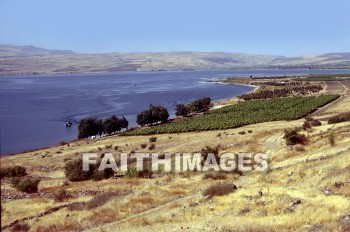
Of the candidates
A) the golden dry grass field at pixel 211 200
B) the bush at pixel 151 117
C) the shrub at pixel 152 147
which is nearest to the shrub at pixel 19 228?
the golden dry grass field at pixel 211 200

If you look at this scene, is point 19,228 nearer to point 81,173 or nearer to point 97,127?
point 81,173

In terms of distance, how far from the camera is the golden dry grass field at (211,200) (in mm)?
19141

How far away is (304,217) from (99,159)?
26331mm

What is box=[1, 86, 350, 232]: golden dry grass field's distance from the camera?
62.8ft

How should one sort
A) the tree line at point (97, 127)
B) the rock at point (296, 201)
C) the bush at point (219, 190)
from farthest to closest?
the tree line at point (97, 127), the bush at point (219, 190), the rock at point (296, 201)

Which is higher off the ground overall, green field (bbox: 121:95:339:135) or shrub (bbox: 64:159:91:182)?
shrub (bbox: 64:159:91:182)

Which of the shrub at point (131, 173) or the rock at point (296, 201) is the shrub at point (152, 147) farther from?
the rock at point (296, 201)

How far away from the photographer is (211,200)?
81.4 feet

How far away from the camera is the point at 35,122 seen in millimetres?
99750

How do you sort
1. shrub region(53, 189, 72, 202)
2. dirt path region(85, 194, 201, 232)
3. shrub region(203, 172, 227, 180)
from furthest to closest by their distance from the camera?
shrub region(203, 172, 227, 180)
shrub region(53, 189, 72, 202)
dirt path region(85, 194, 201, 232)

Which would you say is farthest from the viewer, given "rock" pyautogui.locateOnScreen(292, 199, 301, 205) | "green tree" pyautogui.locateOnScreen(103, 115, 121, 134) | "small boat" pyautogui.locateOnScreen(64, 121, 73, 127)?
"small boat" pyautogui.locateOnScreen(64, 121, 73, 127)

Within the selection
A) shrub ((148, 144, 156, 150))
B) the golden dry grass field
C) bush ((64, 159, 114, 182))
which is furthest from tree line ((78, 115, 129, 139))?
bush ((64, 159, 114, 182))

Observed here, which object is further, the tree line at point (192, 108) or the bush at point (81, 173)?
the tree line at point (192, 108)

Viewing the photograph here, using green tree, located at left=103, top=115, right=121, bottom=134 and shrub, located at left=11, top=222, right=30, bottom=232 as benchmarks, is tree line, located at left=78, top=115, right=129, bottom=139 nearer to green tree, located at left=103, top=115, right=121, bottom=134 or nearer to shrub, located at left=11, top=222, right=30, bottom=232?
green tree, located at left=103, top=115, right=121, bottom=134
